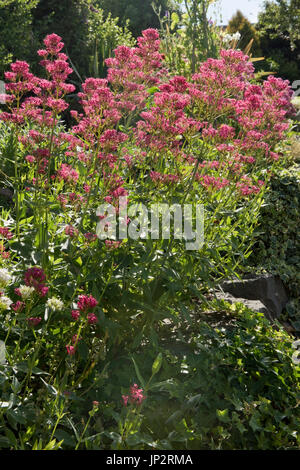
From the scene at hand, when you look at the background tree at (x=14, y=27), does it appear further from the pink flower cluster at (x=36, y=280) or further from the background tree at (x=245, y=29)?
the background tree at (x=245, y=29)

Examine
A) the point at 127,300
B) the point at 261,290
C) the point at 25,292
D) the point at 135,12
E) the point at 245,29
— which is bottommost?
the point at 261,290

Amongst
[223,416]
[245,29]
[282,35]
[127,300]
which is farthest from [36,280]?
[282,35]

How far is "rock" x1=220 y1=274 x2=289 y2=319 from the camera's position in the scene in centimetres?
409

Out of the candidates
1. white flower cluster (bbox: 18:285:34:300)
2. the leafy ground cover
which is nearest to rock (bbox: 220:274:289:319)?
the leafy ground cover

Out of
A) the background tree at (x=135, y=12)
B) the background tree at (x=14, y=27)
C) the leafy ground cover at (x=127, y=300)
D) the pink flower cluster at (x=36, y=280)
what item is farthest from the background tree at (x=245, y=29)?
the pink flower cluster at (x=36, y=280)

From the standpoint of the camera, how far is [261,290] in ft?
14.0

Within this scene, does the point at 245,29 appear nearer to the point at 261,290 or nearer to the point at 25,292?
the point at 261,290

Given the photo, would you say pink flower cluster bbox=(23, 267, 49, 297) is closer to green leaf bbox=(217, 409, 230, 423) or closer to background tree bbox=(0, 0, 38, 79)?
green leaf bbox=(217, 409, 230, 423)

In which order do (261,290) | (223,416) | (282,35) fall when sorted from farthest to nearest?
(282,35) → (261,290) → (223,416)

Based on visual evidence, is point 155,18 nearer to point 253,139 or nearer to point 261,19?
point 261,19

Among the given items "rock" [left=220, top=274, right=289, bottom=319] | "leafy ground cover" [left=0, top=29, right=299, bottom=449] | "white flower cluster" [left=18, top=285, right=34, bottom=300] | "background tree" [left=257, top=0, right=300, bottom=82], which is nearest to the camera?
"white flower cluster" [left=18, top=285, right=34, bottom=300]

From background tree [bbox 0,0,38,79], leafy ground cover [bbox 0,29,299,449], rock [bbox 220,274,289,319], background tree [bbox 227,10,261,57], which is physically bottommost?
rock [bbox 220,274,289,319]
